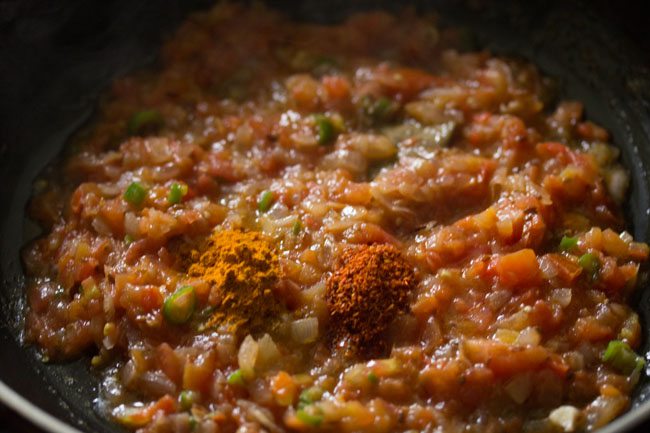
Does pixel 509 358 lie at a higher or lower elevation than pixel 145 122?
higher

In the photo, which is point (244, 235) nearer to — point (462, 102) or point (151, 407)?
point (151, 407)

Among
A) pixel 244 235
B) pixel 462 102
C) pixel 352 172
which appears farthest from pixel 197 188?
pixel 462 102

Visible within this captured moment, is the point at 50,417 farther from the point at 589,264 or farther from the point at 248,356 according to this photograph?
the point at 589,264

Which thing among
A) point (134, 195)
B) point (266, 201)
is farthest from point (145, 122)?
point (266, 201)

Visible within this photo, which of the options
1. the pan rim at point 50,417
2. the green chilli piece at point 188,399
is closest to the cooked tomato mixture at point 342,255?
the green chilli piece at point 188,399

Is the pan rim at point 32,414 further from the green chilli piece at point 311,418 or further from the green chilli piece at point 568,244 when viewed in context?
the green chilli piece at point 568,244

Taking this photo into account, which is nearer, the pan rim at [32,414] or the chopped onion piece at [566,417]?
the pan rim at [32,414]
